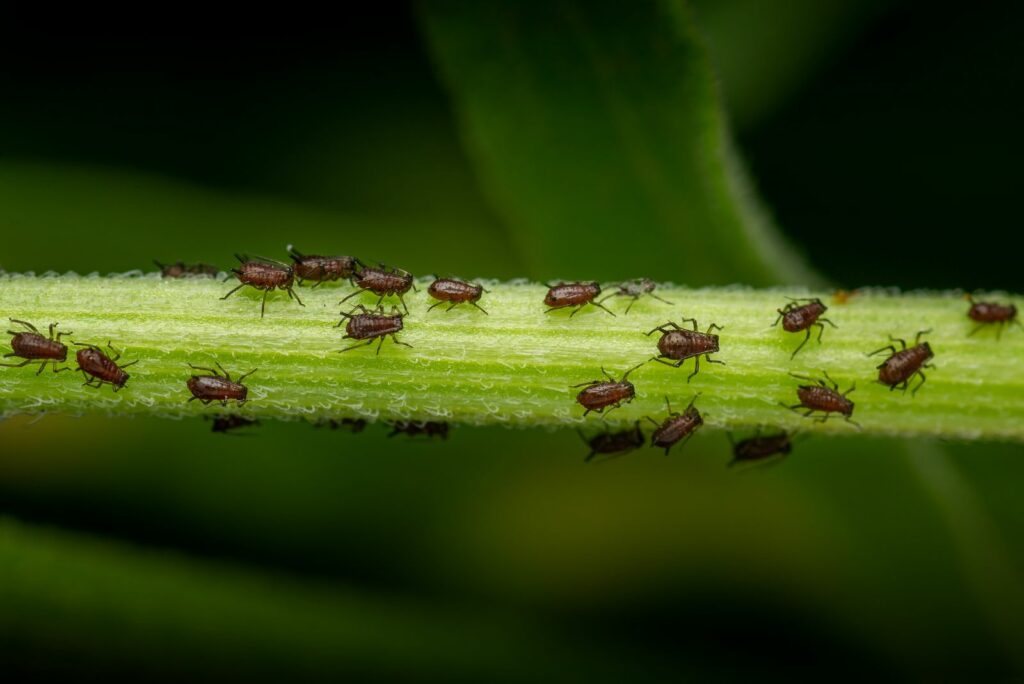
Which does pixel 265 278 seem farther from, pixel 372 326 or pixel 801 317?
pixel 801 317

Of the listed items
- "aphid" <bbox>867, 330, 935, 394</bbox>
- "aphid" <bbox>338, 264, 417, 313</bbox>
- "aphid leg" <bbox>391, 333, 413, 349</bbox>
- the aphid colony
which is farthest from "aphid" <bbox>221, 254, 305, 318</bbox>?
"aphid" <bbox>867, 330, 935, 394</bbox>

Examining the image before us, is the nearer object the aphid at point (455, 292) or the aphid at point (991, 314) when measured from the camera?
the aphid at point (455, 292)

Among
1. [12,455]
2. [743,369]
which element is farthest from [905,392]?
[12,455]

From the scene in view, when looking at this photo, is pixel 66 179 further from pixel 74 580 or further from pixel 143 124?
pixel 74 580

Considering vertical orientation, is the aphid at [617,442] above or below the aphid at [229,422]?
above

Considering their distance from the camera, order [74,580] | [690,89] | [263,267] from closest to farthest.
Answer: [263,267]
[690,89]
[74,580]

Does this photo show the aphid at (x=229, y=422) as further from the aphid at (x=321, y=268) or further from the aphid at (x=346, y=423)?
the aphid at (x=321, y=268)

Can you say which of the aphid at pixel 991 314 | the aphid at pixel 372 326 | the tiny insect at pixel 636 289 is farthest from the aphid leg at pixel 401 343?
the aphid at pixel 991 314
